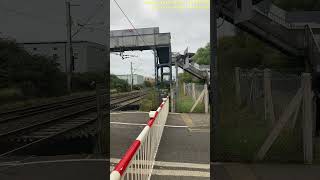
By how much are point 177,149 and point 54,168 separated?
3142 millimetres

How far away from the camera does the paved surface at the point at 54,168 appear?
680cm

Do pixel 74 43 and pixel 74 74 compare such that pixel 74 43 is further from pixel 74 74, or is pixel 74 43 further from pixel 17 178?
pixel 17 178

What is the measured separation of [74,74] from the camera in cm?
1666

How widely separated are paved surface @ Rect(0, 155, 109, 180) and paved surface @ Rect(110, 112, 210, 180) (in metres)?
0.56

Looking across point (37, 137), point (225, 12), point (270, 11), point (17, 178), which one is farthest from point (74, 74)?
point (17, 178)

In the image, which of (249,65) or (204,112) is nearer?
(249,65)

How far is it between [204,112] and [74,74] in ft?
25.5

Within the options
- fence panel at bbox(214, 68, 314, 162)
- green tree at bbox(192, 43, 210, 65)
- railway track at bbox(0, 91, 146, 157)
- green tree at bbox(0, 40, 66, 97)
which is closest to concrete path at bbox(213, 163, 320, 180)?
fence panel at bbox(214, 68, 314, 162)

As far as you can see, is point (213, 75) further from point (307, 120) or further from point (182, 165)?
point (307, 120)

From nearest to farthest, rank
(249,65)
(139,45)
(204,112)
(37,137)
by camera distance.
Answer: (37,137) < (249,65) < (204,112) < (139,45)

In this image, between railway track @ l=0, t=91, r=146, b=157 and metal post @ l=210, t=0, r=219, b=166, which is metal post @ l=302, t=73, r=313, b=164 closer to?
metal post @ l=210, t=0, r=219, b=166

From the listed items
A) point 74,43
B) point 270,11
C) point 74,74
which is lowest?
point 74,74

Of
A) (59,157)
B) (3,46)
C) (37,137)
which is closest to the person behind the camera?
(59,157)

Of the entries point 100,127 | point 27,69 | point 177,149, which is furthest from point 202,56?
point 100,127
